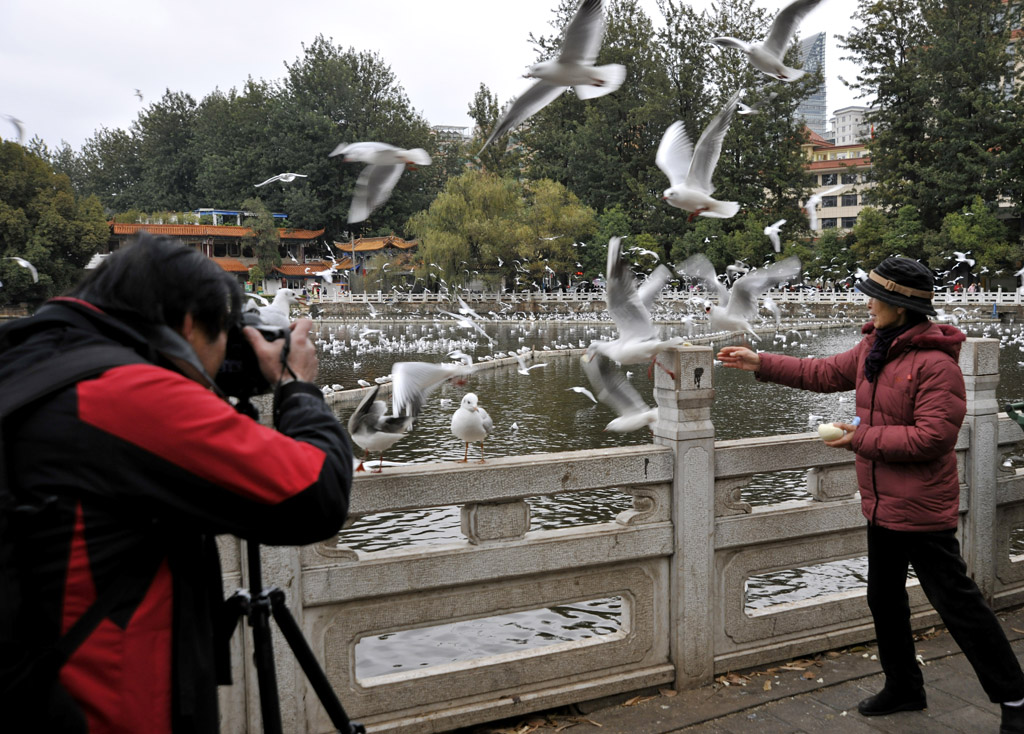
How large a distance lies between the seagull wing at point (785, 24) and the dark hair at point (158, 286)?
11.0ft

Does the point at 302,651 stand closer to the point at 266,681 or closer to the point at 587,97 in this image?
the point at 266,681

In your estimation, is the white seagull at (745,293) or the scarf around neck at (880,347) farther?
the white seagull at (745,293)

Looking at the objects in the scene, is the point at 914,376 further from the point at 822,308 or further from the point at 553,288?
the point at 553,288

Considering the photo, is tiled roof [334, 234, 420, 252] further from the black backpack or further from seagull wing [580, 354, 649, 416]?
the black backpack

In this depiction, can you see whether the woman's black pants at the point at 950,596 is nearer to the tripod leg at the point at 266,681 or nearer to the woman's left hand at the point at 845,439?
the woman's left hand at the point at 845,439

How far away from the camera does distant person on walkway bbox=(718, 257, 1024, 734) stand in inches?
105

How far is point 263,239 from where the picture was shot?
4312cm

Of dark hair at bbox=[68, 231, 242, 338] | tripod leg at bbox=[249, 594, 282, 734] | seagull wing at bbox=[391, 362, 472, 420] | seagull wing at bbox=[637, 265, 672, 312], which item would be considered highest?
seagull wing at bbox=[637, 265, 672, 312]

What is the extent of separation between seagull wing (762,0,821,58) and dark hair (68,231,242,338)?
336cm

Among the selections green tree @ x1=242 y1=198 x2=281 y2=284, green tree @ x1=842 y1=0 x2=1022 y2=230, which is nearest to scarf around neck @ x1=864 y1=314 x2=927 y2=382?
green tree @ x1=842 y1=0 x2=1022 y2=230

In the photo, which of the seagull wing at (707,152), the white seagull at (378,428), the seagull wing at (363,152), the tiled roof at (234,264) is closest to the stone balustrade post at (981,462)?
the seagull wing at (707,152)

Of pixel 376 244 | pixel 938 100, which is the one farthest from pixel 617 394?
pixel 376 244

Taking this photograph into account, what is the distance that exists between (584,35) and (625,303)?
123 cm

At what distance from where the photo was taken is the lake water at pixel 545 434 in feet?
19.6
